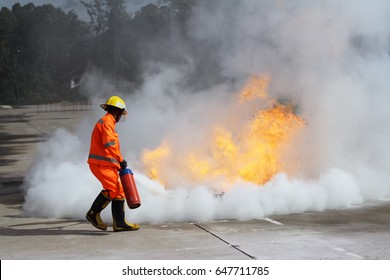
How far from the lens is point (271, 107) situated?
28.9 ft

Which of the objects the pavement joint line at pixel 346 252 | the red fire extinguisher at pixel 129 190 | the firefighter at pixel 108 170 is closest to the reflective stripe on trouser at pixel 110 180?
the firefighter at pixel 108 170

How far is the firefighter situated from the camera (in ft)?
22.8

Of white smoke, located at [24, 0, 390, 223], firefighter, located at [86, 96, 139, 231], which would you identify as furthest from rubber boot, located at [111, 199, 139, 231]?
white smoke, located at [24, 0, 390, 223]

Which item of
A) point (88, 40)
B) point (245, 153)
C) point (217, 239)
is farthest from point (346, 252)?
point (88, 40)

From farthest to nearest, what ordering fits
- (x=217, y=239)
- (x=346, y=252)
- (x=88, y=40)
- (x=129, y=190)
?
(x=88, y=40), (x=129, y=190), (x=217, y=239), (x=346, y=252)

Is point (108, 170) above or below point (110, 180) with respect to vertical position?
above

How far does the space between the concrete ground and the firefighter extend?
0.52ft

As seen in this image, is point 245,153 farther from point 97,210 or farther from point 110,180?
point 97,210

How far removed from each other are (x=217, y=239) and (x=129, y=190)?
3.83 feet

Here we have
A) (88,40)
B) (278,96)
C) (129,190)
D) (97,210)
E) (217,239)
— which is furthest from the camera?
(88,40)

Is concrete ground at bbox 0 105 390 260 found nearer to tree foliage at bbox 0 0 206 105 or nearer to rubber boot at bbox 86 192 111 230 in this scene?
rubber boot at bbox 86 192 111 230

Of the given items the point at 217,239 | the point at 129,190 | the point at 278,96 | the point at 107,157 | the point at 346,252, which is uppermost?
the point at 278,96

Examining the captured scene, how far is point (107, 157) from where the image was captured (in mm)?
6938
